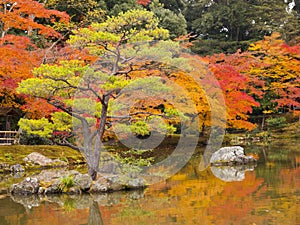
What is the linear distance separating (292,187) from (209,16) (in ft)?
78.8

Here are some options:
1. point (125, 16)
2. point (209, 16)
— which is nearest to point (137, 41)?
point (125, 16)

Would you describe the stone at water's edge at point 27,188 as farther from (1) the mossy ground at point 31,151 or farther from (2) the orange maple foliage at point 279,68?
(2) the orange maple foliage at point 279,68

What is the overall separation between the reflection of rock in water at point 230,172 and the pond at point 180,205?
0.70 feet

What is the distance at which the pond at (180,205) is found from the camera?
Result: 21.7 feet

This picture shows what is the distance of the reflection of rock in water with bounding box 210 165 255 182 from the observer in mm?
10719

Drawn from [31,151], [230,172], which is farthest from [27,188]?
[31,151]

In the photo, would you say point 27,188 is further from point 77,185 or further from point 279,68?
point 279,68

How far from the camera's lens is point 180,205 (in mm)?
7633

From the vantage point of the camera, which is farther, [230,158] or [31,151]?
[31,151]

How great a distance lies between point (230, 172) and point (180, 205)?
4626mm

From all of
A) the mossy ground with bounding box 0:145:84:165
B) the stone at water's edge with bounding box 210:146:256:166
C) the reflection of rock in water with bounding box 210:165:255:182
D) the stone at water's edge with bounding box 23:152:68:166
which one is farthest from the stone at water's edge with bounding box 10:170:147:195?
the stone at water's edge with bounding box 23:152:68:166

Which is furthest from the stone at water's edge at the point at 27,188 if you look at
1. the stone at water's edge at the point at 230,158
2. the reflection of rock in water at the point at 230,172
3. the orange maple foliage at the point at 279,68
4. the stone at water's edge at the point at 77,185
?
the orange maple foliage at the point at 279,68

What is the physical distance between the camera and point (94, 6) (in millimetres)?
23594

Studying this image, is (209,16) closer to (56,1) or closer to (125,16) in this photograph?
(56,1)
